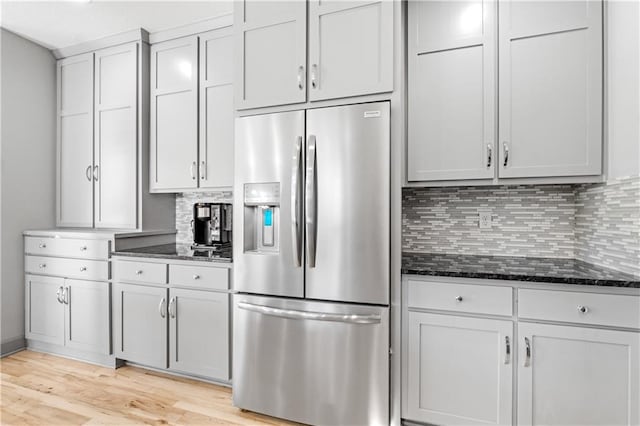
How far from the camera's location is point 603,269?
1.80 metres

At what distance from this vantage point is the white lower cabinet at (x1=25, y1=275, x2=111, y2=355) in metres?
2.73

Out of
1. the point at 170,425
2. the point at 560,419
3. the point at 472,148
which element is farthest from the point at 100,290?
the point at 560,419

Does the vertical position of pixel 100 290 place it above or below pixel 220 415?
above

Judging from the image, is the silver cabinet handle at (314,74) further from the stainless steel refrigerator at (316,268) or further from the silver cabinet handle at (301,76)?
the stainless steel refrigerator at (316,268)

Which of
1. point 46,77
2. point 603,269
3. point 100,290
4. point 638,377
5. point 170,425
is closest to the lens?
point 638,377

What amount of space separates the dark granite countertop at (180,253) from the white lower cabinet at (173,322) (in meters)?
0.06

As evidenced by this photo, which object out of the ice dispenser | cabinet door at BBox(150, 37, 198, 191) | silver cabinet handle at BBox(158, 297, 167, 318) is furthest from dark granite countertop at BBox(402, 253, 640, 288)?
cabinet door at BBox(150, 37, 198, 191)

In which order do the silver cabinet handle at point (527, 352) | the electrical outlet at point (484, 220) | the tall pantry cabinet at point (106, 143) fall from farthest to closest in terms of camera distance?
the tall pantry cabinet at point (106, 143) < the electrical outlet at point (484, 220) < the silver cabinet handle at point (527, 352)

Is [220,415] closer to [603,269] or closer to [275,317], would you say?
[275,317]

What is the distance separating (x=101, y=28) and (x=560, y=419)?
4.10 meters

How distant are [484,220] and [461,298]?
751mm

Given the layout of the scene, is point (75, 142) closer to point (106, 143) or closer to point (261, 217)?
point (106, 143)

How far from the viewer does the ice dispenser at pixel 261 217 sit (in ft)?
6.74

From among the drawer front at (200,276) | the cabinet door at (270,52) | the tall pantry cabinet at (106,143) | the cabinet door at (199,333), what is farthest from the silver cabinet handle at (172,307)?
the cabinet door at (270,52)
